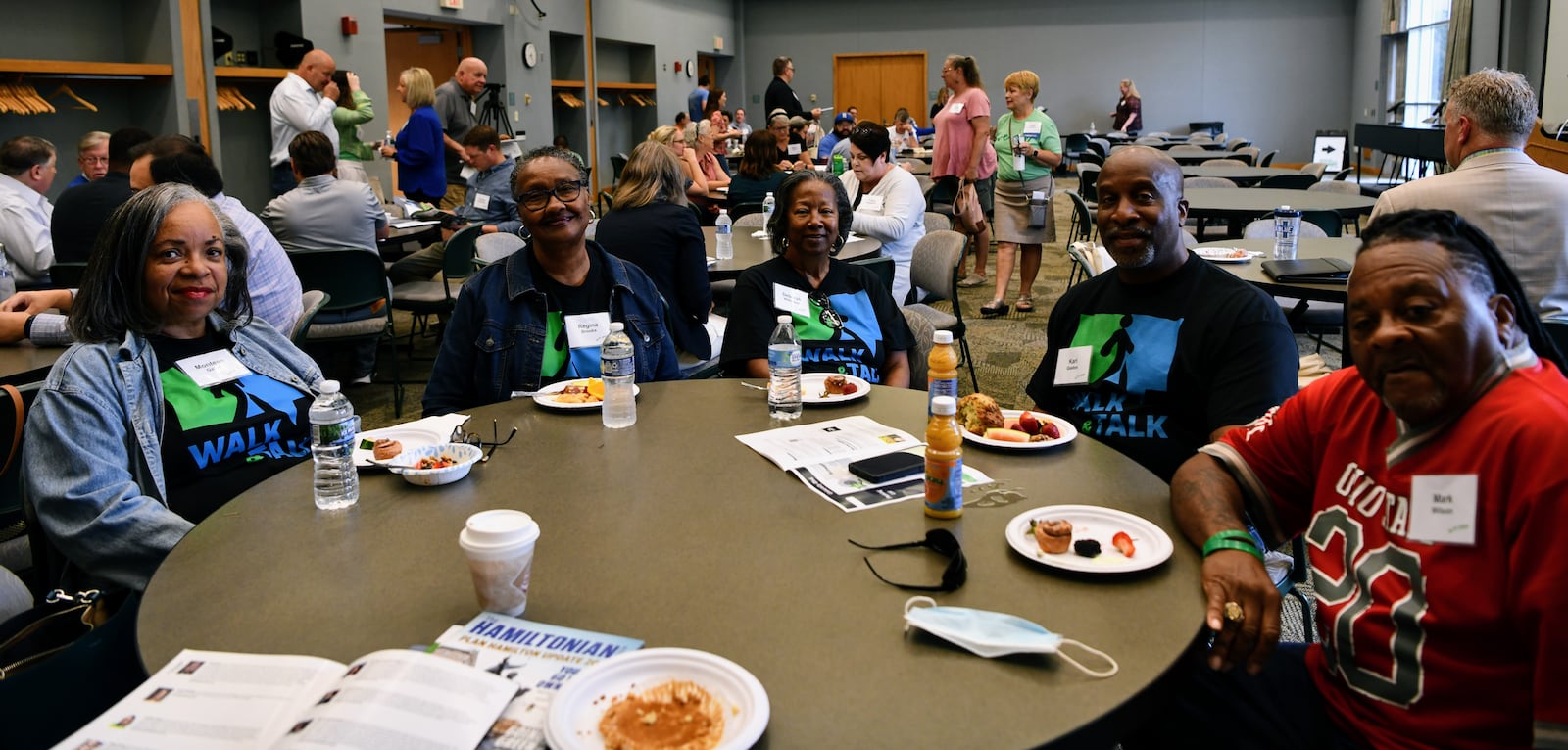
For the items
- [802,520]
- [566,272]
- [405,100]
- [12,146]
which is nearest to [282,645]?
[802,520]

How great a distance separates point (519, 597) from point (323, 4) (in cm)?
862

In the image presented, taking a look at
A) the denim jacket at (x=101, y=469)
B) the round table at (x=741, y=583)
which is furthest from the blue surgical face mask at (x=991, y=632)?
the denim jacket at (x=101, y=469)

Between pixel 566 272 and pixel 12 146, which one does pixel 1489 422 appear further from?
pixel 12 146

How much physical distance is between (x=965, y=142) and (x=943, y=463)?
6.54 metres

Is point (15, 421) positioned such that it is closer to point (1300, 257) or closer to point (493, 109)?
point (1300, 257)

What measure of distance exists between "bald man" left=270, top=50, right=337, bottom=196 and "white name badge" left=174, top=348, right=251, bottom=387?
5695 mm

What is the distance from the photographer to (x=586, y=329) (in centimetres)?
262

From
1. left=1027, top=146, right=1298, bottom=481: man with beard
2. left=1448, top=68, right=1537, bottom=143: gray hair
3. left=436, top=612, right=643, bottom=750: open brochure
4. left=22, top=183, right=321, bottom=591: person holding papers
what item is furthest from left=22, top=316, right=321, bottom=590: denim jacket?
left=1448, top=68, right=1537, bottom=143: gray hair

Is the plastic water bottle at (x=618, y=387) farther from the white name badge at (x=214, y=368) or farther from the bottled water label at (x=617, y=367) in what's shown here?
the white name badge at (x=214, y=368)

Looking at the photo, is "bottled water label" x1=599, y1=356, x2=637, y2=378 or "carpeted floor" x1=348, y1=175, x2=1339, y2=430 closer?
"bottled water label" x1=599, y1=356, x2=637, y2=378

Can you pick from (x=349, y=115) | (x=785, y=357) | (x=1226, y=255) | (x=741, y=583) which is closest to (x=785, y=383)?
(x=785, y=357)

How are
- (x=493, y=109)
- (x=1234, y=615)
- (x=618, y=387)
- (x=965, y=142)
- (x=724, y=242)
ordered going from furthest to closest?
(x=493, y=109), (x=965, y=142), (x=724, y=242), (x=618, y=387), (x=1234, y=615)

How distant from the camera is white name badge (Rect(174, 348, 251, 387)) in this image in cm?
202

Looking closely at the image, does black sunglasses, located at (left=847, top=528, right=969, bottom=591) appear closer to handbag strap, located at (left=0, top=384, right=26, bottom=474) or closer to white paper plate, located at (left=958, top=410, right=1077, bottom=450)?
white paper plate, located at (left=958, top=410, right=1077, bottom=450)
